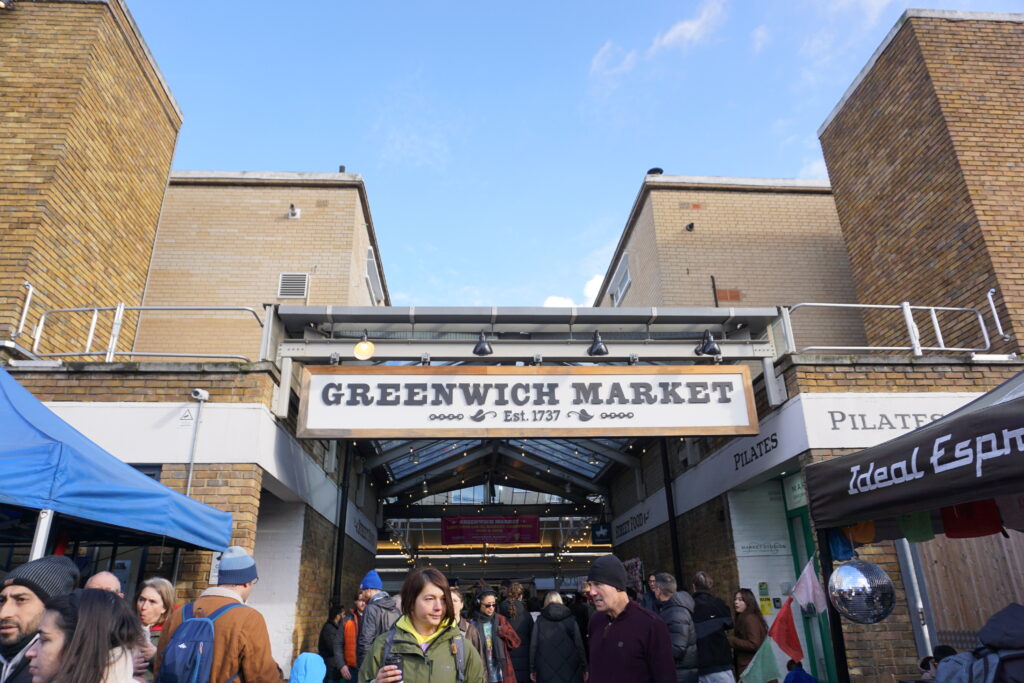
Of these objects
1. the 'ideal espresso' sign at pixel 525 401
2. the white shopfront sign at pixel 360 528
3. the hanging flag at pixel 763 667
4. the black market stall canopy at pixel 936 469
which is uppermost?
the 'ideal espresso' sign at pixel 525 401

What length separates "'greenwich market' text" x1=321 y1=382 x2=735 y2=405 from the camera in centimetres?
829

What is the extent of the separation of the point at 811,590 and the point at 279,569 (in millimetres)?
6855

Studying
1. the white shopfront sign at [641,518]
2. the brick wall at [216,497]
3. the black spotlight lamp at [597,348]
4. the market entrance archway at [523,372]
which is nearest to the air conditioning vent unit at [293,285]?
the market entrance archway at [523,372]

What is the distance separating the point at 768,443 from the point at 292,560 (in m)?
6.71

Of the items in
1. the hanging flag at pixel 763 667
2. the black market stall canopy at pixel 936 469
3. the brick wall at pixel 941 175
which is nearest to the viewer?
the black market stall canopy at pixel 936 469

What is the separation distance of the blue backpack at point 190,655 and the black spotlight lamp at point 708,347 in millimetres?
6945

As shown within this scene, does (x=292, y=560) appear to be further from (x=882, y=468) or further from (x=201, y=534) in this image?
(x=882, y=468)

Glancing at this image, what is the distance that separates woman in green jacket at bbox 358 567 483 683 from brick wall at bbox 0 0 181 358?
7.46 metres

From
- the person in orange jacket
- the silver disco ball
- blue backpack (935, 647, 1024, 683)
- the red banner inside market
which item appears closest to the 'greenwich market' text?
the person in orange jacket

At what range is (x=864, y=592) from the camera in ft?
14.5

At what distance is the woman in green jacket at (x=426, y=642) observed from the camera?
301cm

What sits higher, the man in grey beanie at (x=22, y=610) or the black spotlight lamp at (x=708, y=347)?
the black spotlight lamp at (x=708, y=347)

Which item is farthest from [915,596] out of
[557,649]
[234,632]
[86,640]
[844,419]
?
[86,640]

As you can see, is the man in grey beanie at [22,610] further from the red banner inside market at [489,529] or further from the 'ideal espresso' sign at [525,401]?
the red banner inside market at [489,529]
